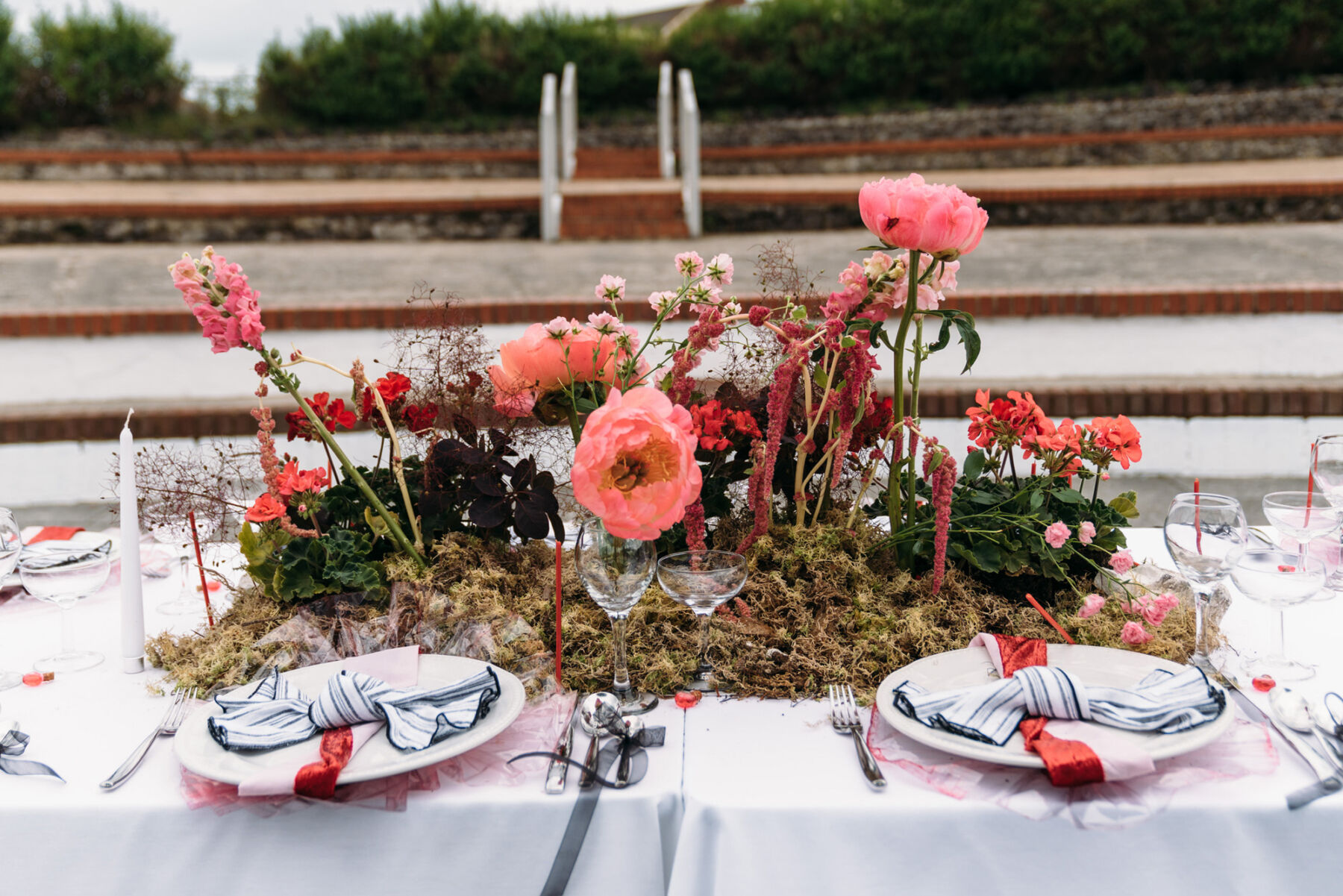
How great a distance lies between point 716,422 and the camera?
1287 mm

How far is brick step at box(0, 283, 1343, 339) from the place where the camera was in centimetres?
411

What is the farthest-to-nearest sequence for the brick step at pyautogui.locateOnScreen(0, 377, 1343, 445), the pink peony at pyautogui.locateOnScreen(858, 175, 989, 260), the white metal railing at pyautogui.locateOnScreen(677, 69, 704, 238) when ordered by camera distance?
the white metal railing at pyautogui.locateOnScreen(677, 69, 704, 238)
the brick step at pyautogui.locateOnScreen(0, 377, 1343, 445)
the pink peony at pyautogui.locateOnScreen(858, 175, 989, 260)

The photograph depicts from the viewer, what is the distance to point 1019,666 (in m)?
1.09

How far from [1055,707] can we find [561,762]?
0.48 meters

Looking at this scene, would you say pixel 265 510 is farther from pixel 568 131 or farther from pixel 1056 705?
pixel 568 131

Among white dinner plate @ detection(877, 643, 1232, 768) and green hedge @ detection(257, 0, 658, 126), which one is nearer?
white dinner plate @ detection(877, 643, 1232, 768)

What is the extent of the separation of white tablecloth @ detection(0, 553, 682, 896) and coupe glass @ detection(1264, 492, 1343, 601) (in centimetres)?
94

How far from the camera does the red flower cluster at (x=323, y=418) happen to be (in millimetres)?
1335

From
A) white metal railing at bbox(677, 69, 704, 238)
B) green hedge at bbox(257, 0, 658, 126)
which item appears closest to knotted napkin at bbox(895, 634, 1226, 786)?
white metal railing at bbox(677, 69, 704, 238)

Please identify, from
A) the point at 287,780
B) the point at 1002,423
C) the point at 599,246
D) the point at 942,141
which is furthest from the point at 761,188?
the point at 287,780

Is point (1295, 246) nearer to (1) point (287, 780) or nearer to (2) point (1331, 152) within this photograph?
(2) point (1331, 152)

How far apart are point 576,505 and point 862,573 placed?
1.29 ft

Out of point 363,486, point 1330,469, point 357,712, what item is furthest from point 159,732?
point 1330,469

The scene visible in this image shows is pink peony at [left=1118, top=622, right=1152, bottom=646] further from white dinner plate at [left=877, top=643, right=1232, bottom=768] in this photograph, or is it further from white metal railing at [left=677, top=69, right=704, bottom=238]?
white metal railing at [left=677, top=69, right=704, bottom=238]
